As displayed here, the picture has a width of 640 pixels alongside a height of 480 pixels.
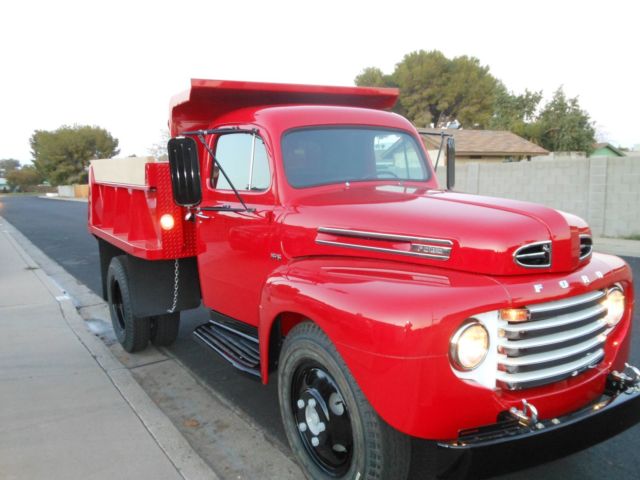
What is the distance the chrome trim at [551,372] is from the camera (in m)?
2.32

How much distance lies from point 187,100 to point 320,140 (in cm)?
111

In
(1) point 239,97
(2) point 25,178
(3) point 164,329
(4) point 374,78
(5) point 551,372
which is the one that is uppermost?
(4) point 374,78

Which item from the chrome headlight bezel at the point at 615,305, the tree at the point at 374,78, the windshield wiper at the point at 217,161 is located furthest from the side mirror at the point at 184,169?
the tree at the point at 374,78

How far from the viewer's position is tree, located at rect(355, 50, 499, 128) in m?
44.2

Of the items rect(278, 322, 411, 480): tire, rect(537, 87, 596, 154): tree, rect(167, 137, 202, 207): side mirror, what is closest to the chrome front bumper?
rect(278, 322, 411, 480): tire

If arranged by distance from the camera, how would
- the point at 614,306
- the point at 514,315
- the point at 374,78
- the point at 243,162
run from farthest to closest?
the point at 374,78 < the point at 243,162 < the point at 614,306 < the point at 514,315

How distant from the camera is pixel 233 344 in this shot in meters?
3.92

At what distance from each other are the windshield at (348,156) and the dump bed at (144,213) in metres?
1.32

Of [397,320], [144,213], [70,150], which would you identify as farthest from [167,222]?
[70,150]

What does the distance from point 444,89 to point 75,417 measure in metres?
44.0

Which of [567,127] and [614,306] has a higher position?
[567,127]

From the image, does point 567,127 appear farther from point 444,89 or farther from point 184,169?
point 184,169

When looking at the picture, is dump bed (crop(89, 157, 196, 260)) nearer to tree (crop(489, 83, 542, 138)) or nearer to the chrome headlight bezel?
the chrome headlight bezel

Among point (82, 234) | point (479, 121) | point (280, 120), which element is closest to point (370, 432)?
point (280, 120)
